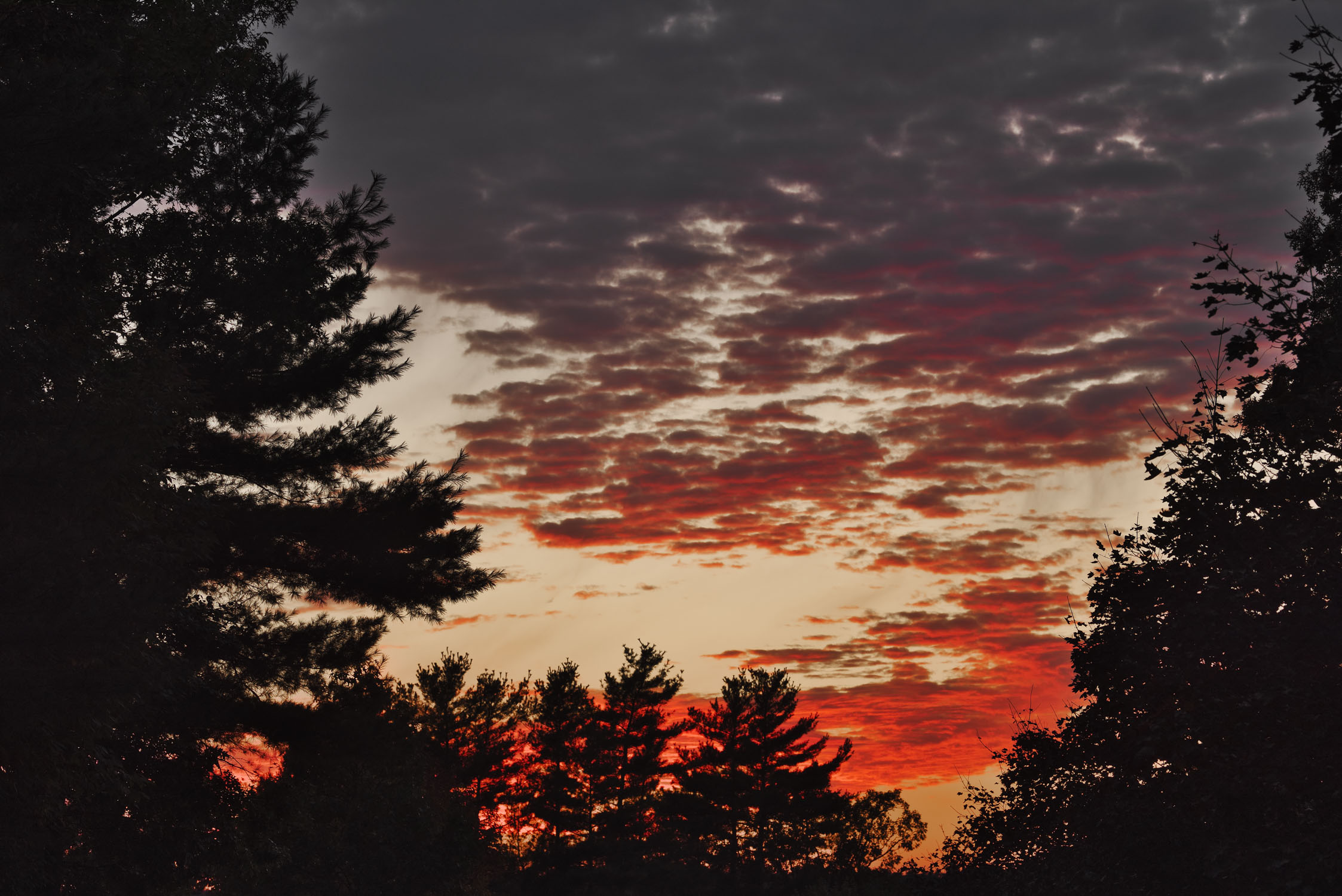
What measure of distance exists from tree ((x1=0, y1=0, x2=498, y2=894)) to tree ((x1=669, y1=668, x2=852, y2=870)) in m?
45.5

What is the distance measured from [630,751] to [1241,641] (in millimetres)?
55627

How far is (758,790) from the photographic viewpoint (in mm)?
64812

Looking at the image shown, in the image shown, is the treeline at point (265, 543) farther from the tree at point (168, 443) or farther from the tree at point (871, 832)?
the tree at point (871, 832)

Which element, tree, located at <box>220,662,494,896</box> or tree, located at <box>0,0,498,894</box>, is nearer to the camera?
tree, located at <box>0,0,498,894</box>

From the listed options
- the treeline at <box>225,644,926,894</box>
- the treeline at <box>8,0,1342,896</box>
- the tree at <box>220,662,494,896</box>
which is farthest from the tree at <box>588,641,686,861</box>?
the treeline at <box>8,0,1342,896</box>

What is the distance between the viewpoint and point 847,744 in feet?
224

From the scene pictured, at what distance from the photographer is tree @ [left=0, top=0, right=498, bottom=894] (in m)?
13.7

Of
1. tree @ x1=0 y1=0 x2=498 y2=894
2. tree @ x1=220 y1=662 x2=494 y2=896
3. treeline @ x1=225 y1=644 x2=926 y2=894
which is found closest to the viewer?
tree @ x1=0 y1=0 x2=498 y2=894

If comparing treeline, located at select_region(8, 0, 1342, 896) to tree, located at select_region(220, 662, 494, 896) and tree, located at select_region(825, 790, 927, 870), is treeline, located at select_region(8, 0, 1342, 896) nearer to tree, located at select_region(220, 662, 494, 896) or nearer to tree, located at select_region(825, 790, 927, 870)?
tree, located at select_region(220, 662, 494, 896)

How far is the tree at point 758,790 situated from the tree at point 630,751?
265 centimetres

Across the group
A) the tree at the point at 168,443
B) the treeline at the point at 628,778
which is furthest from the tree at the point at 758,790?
the tree at the point at 168,443

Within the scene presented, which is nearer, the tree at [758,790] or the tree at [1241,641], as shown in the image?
the tree at [1241,641]

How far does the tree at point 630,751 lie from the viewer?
220ft

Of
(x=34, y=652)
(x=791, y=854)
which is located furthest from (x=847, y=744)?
(x=34, y=652)
